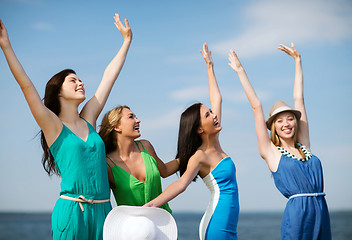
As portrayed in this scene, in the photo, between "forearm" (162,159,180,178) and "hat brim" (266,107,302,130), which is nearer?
"forearm" (162,159,180,178)

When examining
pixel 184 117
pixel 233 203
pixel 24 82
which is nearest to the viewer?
pixel 24 82


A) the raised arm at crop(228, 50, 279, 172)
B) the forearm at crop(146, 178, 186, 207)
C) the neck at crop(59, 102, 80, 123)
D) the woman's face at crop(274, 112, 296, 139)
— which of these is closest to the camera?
the forearm at crop(146, 178, 186, 207)

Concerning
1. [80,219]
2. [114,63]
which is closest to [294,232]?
[80,219]

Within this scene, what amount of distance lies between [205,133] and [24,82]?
6.41 feet

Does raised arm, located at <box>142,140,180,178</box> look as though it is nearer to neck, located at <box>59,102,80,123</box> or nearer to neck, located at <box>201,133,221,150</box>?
neck, located at <box>201,133,221,150</box>

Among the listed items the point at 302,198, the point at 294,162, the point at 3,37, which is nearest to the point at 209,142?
the point at 294,162

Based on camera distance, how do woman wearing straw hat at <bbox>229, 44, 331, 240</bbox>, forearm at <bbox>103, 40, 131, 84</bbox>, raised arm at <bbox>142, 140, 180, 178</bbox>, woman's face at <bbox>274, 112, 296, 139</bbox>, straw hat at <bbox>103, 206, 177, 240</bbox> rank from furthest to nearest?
1. woman's face at <bbox>274, 112, 296, 139</bbox>
2. raised arm at <bbox>142, 140, 180, 178</bbox>
3. woman wearing straw hat at <bbox>229, 44, 331, 240</bbox>
4. forearm at <bbox>103, 40, 131, 84</bbox>
5. straw hat at <bbox>103, 206, 177, 240</bbox>

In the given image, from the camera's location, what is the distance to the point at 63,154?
4230 millimetres

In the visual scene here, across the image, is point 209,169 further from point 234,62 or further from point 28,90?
point 28,90

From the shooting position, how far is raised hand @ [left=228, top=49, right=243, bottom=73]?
5410mm

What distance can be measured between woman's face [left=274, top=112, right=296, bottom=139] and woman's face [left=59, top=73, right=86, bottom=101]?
7.43 ft

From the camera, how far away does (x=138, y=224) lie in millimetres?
4172

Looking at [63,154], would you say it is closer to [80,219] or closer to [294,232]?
[80,219]

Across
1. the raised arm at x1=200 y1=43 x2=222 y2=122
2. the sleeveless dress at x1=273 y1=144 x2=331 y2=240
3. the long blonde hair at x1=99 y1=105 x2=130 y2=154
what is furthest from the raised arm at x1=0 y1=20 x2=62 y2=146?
the sleeveless dress at x1=273 y1=144 x2=331 y2=240
